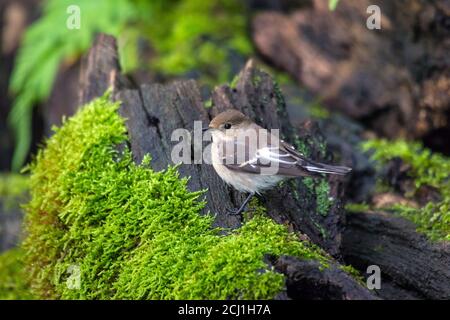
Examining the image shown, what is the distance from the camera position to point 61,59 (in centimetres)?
780

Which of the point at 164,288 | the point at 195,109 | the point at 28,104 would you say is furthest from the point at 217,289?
the point at 28,104

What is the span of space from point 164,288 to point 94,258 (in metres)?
0.67

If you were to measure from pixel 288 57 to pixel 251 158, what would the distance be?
3284mm

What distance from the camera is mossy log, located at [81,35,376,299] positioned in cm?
412

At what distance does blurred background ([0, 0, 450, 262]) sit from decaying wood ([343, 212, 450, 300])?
95cm

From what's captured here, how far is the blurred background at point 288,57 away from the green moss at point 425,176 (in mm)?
190

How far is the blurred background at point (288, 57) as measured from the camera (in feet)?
19.5

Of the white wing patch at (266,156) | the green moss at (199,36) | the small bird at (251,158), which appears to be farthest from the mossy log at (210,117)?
the green moss at (199,36)

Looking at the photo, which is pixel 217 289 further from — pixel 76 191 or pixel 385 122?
pixel 385 122

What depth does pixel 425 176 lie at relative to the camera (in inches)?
205

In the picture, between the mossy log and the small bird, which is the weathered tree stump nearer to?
the mossy log

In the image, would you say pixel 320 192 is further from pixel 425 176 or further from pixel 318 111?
pixel 318 111

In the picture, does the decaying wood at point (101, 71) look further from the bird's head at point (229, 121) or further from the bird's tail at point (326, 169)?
the bird's tail at point (326, 169)
